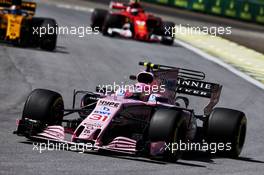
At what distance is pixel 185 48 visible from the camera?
107 ft

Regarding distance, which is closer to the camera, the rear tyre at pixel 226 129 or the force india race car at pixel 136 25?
the rear tyre at pixel 226 129

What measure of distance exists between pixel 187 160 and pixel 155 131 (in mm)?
935

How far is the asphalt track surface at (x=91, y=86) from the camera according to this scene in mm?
11039

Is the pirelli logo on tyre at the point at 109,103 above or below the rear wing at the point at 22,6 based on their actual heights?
above

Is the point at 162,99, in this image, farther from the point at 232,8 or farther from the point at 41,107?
the point at 232,8

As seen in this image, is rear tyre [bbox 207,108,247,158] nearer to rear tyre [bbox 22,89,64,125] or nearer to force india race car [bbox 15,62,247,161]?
force india race car [bbox 15,62,247,161]

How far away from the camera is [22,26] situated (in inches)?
998

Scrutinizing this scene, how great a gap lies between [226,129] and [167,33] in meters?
19.5

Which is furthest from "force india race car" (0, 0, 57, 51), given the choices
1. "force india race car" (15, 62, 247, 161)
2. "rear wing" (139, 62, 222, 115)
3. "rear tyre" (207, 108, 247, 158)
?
"rear tyre" (207, 108, 247, 158)

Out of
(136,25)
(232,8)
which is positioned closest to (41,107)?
(136,25)

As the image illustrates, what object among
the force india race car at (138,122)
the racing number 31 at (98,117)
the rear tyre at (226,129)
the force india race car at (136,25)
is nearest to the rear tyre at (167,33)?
the force india race car at (136,25)

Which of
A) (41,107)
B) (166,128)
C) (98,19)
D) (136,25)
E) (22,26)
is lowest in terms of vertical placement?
(98,19)

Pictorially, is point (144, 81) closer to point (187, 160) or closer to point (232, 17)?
point (187, 160)

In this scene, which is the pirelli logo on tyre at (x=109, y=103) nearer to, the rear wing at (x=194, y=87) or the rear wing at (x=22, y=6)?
the rear wing at (x=194, y=87)
